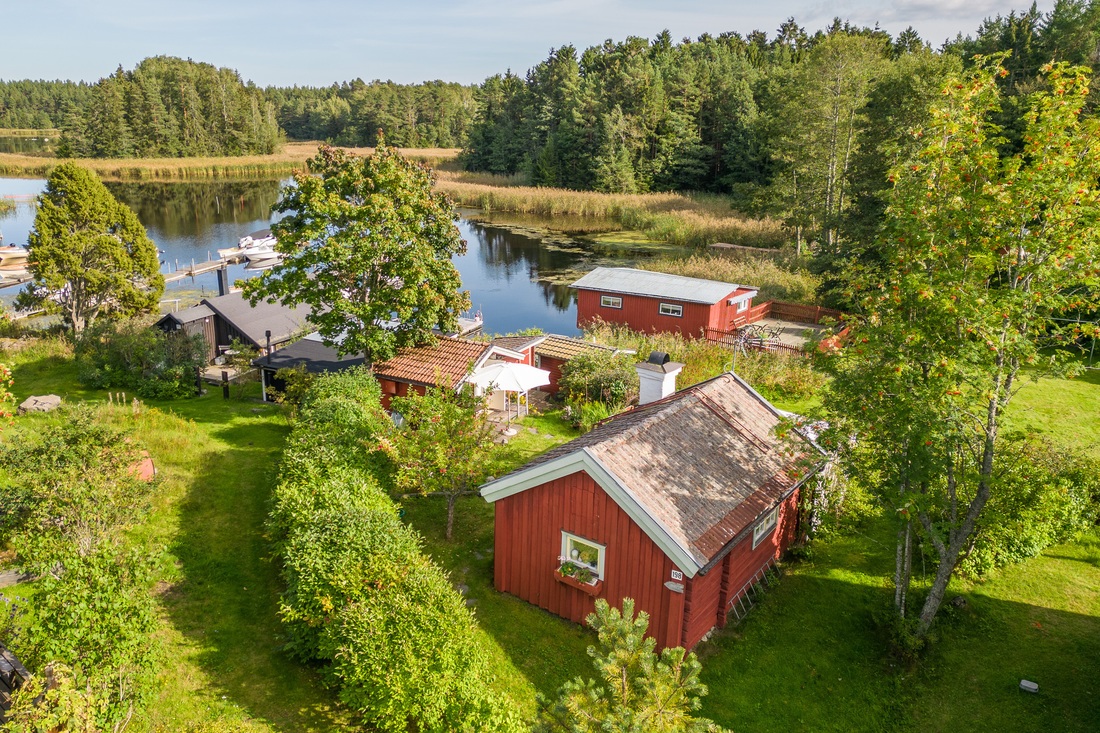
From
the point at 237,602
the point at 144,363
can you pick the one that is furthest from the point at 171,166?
the point at 237,602

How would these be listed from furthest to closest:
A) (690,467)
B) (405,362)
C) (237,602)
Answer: (405,362), (237,602), (690,467)

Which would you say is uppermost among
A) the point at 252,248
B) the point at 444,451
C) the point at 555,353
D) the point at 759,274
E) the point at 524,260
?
the point at 252,248

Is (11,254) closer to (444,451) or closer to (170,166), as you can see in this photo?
(444,451)

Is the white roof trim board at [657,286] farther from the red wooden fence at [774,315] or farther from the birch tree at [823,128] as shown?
the birch tree at [823,128]

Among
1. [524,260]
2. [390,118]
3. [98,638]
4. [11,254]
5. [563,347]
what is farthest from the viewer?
[390,118]

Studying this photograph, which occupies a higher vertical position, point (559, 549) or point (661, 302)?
point (661, 302)

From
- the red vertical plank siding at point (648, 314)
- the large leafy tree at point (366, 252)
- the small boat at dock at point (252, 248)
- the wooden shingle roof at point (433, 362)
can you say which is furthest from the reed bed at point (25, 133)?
the wooden shingle roof at point (433, 362)
